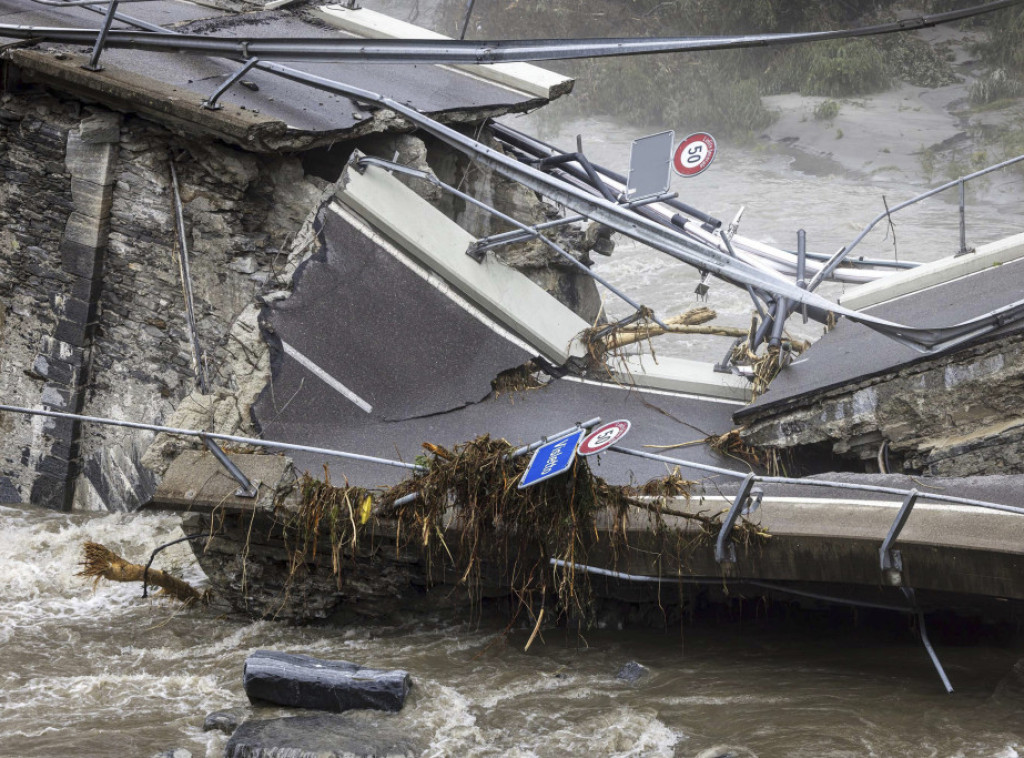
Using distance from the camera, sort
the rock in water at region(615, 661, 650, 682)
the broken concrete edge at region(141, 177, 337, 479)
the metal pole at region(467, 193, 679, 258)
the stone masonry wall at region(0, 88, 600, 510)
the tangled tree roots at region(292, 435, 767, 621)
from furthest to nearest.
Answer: the stone masonry wall at region(0, 88, 600, 510)
the metal pole at region(467, 193, 679, 258)
the broken concrete edge at region(141, 177, 337, 479)
the rock in water at region(615, 661, 650, 682)
the tangled tree roots at region(292, 435, 767, 621)

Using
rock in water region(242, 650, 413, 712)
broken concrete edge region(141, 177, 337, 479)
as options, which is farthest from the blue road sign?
broken concrete edge region(141, 177, 337, 479)

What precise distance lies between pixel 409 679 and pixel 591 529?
1.08 metres

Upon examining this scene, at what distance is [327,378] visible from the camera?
6762mm

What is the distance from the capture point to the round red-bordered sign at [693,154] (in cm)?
687

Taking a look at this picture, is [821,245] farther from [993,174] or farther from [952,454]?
[952,454]

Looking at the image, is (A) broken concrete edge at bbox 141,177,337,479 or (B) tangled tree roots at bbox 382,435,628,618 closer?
(B) tangled tree roots at bbox 382,435,628,618

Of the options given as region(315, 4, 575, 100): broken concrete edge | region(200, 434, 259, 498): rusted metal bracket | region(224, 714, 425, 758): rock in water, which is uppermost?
region(315, 4, 575, 100): broken concrete edge

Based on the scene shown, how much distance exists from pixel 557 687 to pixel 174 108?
4.94 metres

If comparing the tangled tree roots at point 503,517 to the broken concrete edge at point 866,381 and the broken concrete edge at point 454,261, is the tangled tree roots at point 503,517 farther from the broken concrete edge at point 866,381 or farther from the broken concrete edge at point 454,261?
the broken concrete edge at point 454,261

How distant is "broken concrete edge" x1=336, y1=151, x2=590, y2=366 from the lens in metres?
7.25

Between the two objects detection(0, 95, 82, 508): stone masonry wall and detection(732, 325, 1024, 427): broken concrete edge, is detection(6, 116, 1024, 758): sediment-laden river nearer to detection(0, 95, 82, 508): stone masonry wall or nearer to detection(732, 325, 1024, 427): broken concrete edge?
detection(732, 325, 1024, 427): broken concrete edge

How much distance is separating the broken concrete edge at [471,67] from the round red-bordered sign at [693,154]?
3064 mm

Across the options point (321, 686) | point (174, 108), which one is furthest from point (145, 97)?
point (321, 686)

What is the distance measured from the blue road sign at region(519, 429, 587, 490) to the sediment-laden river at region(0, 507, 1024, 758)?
111cm
